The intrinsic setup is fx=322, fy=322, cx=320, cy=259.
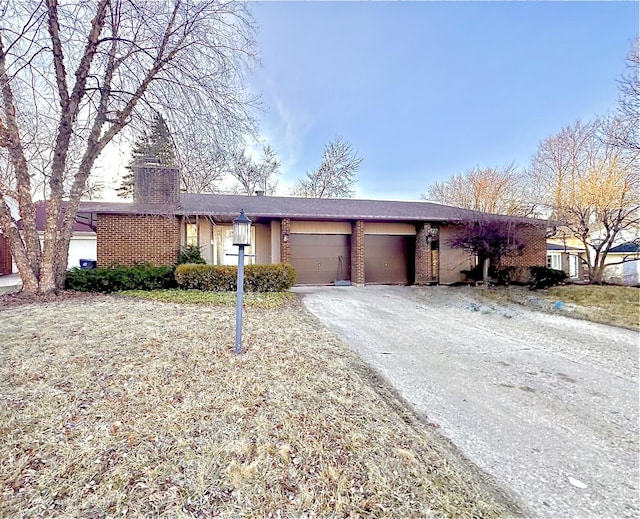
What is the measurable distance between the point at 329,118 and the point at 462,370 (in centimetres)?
1451

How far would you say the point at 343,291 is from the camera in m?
10.4

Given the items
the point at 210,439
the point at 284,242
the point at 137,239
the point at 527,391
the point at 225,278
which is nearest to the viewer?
the point at 210,439

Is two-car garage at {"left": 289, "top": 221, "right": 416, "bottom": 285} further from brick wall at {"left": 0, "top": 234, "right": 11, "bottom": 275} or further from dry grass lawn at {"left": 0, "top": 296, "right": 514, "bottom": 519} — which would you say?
brick wall at {"left": 0, "top": 234, "right": 11, "bottom": 275}

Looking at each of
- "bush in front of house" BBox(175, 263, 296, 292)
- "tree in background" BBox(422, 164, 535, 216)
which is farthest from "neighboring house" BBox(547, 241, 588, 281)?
"bush in front of house" BBox(175, 263, 296, 292)

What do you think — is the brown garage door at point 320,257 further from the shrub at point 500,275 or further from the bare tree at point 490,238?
the shrub at point 500,275

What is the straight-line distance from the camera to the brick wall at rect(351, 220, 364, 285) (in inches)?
460

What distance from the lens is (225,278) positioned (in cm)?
910

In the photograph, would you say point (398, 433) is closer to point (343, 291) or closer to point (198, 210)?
point (343, 291)

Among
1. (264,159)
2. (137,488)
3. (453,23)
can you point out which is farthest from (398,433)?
(264,159)

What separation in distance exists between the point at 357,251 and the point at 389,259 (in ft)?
5.74

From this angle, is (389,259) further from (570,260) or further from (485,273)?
(570,260)

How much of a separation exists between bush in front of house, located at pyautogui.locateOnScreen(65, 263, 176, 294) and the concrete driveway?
4.66 meters

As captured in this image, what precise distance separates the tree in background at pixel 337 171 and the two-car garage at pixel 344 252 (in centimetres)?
1150

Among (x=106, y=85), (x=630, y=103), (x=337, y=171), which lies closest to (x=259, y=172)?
(x=337, y=171)
